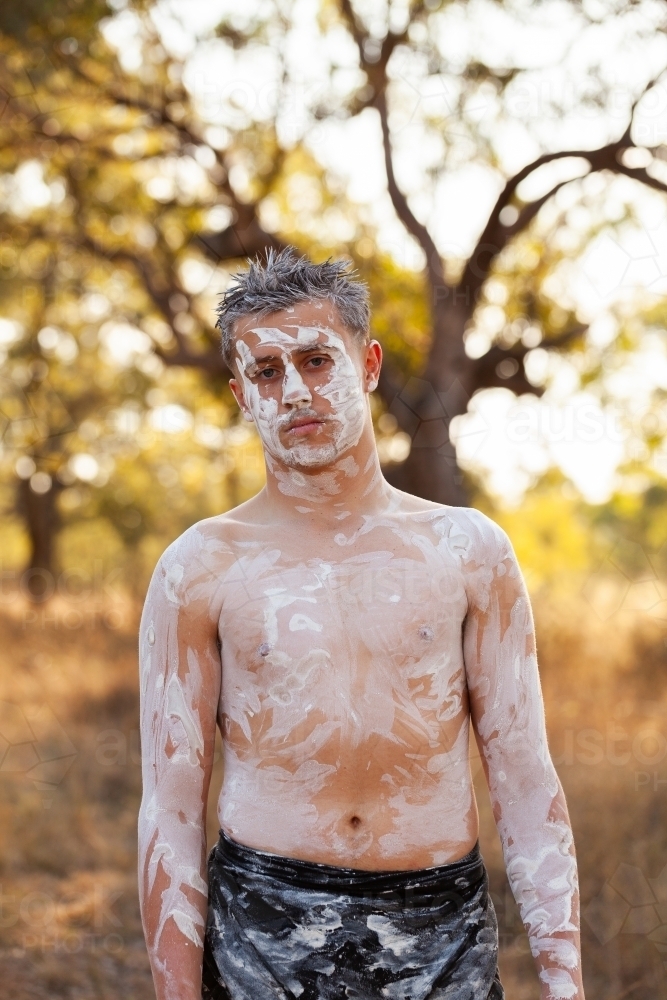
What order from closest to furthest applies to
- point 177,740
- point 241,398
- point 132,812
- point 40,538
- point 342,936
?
point 342,936 < point 177,740 < point 241,398 < point 132,812 < point 40,538

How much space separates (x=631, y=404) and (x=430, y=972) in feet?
14.1

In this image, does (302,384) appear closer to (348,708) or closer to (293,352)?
(293,352)

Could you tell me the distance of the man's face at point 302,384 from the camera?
1.81m

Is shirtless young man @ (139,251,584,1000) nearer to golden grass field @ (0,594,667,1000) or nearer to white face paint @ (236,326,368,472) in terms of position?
white face paint @ (236,326,368,472)

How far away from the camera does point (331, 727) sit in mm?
1691

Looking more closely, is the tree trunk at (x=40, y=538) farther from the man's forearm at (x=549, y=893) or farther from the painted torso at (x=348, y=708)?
the man's forearm at (x=549, y=893)

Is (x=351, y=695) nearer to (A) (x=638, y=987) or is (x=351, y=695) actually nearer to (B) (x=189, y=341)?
(A) (x=638, y=987)

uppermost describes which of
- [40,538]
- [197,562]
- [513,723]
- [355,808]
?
[197,562]

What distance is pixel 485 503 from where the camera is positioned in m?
13.4

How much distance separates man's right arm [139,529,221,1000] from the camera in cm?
171

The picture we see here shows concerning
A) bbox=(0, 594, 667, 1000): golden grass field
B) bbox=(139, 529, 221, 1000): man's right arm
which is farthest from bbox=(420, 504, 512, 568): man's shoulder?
bbox=(0, 594, 667, 1000): golden grass field

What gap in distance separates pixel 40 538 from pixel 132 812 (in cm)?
1024

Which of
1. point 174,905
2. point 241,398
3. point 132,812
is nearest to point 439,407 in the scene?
point 132,812

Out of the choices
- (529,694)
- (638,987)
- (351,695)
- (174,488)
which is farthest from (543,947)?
(174,488)
